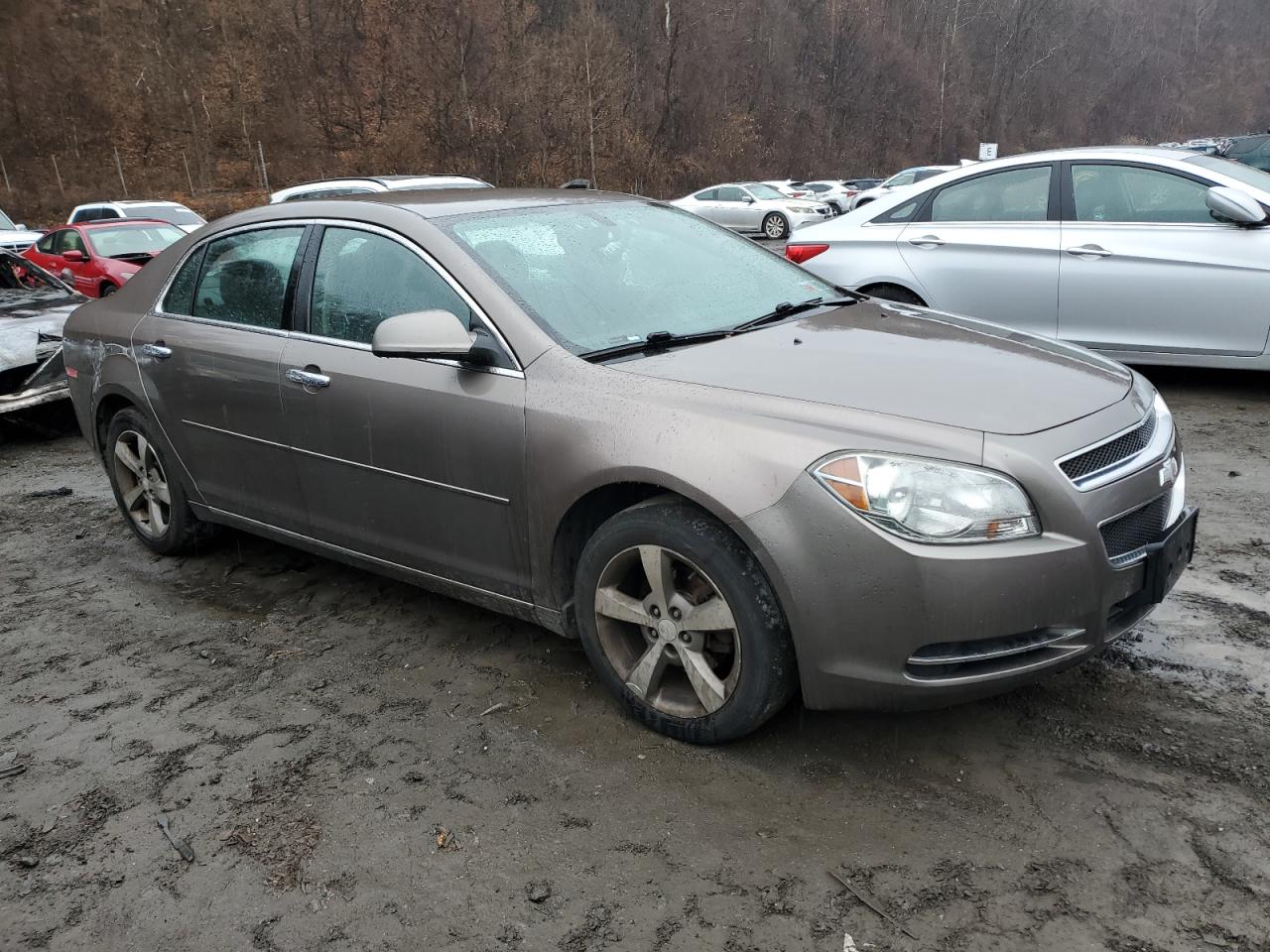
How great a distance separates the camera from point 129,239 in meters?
13.9

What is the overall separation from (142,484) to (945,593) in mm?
3913

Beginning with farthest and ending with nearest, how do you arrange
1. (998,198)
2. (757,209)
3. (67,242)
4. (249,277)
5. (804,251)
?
(757,209), (67,242), (804,251), (998,198), (249,277)

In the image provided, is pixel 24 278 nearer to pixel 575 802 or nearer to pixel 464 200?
pixel 464 200

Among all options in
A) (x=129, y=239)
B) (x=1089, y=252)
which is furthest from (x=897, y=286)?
(x=129, y=239)

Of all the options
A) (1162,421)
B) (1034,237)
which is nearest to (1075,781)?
(1162,421)

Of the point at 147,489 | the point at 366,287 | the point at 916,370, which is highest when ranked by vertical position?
the point at 366,287

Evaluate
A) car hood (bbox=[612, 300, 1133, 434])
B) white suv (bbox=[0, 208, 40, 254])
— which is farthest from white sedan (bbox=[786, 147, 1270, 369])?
white suv (bbox=[0, 208, 40, 254])

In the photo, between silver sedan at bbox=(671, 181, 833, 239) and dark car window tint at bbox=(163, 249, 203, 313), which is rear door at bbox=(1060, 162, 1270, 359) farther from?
silver sedan at bbox=(671, 181, 833, 239)

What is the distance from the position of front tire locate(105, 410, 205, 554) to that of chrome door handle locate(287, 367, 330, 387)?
115 centimetres

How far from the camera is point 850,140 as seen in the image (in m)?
51.9

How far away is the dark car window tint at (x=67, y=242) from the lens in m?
13.5

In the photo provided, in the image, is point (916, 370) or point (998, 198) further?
point (998, 198)

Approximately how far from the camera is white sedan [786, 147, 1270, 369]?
5.97 meters

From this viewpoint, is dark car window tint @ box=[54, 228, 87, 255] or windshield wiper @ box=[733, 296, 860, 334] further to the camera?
dark car window tint @ box=[54, 228, 87, 255]
